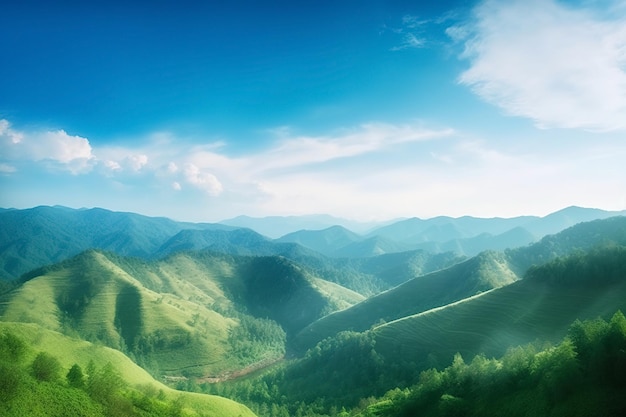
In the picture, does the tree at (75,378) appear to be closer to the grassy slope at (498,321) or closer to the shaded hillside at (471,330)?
the shaded hillside at (471,330)

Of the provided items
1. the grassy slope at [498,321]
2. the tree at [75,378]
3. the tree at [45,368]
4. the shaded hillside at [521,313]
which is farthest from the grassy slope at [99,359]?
the shaded hillside at [521,313]

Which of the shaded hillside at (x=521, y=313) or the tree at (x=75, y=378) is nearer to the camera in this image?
the tree at (x=75, y=378)

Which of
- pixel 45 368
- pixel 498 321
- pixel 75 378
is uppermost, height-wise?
pixel 45 368

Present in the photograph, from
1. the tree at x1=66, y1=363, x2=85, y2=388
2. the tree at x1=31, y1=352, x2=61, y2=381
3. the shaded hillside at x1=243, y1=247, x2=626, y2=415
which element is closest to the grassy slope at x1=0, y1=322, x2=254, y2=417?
the tree at x1=66, y1=363, x2=85, y2=388

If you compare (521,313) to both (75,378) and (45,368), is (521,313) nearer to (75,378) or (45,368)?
(75,378)

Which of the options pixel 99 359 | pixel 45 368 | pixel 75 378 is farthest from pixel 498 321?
pixel 45 368
